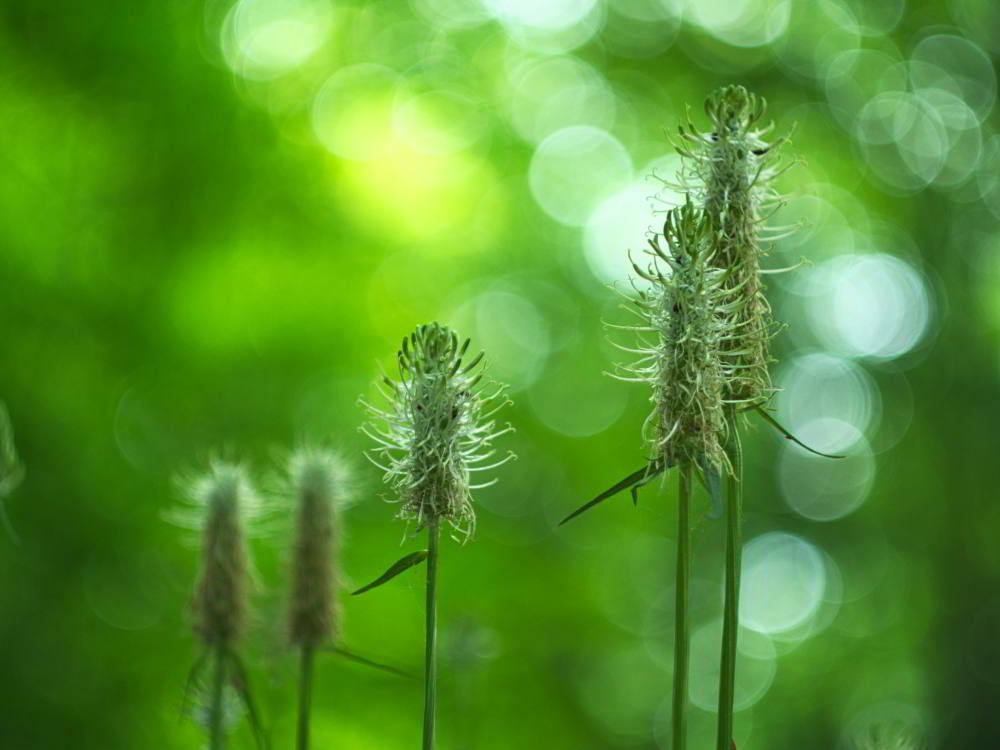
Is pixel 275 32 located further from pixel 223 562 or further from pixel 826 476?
pixel 223 562

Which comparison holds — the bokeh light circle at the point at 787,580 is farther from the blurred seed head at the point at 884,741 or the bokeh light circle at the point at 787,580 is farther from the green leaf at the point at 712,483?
the green leaf at the point at 712,483

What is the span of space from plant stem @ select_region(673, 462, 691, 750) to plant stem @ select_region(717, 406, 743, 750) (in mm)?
46

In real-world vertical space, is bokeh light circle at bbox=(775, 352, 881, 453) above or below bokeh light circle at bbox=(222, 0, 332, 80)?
below

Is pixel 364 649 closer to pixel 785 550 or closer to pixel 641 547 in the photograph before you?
pixel 641 547

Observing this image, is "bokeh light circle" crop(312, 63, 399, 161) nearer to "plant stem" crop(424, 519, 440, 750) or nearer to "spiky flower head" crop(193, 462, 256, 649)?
"spiky flower head" crop(193, 462, 256, 649)

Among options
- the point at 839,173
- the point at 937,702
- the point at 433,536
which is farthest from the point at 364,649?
the point at 433,536

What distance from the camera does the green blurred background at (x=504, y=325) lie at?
819 centimetres

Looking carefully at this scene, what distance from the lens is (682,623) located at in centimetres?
136

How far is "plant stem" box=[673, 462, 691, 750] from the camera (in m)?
1.32

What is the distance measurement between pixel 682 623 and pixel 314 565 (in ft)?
4.03

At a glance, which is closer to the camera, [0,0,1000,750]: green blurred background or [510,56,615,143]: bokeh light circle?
[0,0,1000,750]: green blurred background

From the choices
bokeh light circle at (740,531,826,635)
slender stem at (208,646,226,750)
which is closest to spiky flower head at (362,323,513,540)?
slender stem at (208,646,226,750)

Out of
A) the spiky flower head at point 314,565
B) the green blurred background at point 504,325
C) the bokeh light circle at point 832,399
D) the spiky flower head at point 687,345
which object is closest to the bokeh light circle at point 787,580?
the green blurred background at point 504,325

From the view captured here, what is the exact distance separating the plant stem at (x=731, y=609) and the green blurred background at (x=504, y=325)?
5.42 metres
